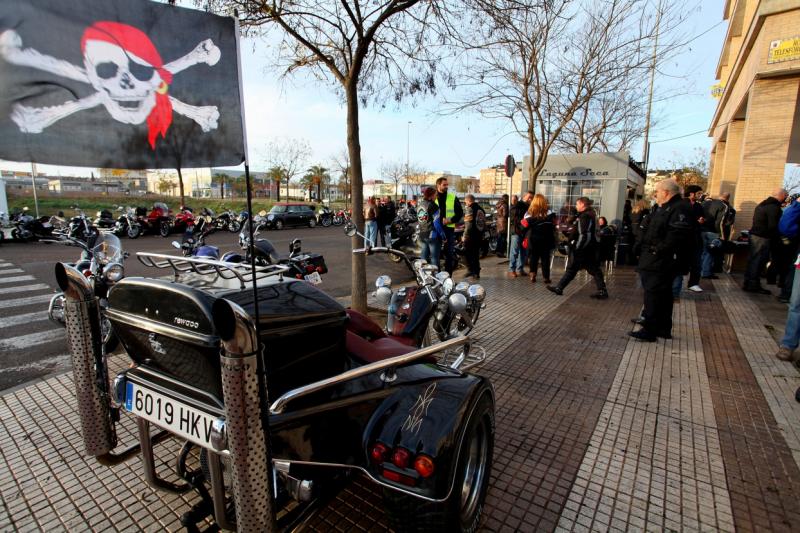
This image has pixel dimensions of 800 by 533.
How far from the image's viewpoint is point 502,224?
11992 millimetres

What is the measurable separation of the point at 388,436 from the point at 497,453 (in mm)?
1321

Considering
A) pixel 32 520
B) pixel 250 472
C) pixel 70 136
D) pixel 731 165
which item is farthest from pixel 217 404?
pixel 731 165

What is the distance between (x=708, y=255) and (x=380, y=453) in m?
10.2

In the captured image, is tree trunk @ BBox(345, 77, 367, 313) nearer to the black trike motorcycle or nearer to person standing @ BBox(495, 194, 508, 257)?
the black trike motorcycle

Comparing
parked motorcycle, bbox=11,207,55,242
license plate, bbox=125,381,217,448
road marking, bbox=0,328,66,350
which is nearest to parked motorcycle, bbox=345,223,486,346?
license plate, bbox=125,381,217,448

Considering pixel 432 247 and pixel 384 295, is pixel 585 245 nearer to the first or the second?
pixel 432 247

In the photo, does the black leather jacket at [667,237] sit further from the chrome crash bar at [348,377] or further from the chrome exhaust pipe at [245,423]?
the chrome exhaust pipe at [245,423]

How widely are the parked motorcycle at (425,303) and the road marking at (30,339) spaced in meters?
3.98

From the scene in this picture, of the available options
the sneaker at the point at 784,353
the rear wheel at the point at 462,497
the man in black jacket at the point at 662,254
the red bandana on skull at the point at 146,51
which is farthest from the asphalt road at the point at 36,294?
the sneaker at the point at 784,353

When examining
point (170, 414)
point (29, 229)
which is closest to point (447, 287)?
point (170, 414)

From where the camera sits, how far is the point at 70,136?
144 centimetres

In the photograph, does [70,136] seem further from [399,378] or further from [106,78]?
[399,378]

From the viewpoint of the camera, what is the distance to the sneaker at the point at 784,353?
445 centimetres

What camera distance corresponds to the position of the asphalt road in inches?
168
